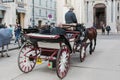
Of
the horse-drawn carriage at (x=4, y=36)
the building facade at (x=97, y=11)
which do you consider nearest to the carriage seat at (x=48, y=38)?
the horse-drawn carriage at (x=4, y=36)

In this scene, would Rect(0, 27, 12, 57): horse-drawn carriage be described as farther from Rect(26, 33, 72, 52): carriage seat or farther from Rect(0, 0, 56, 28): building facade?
Rect(0, 0, 56, 28): building facade

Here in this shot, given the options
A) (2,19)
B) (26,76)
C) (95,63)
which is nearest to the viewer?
(26,76)

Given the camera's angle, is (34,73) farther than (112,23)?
No

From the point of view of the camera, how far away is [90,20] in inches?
2089

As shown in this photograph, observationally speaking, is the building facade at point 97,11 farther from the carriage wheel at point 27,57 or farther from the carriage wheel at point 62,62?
the carriage wheel at point 62,62

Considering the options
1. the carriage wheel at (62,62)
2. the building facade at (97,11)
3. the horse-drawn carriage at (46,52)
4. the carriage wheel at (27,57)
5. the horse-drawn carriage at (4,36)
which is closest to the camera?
the carriage wheel at (62,62)

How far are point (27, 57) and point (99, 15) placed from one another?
46252 mm

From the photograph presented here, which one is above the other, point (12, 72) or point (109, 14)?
point (109, 14)

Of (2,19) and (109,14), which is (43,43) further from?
(109,14)

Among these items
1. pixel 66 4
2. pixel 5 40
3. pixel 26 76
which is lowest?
pixel 26 76

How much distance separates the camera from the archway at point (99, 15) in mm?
52969

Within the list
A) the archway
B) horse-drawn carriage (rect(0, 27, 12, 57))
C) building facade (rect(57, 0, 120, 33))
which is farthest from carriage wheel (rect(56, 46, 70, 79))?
the archway

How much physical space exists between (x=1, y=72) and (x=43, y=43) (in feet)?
5.32

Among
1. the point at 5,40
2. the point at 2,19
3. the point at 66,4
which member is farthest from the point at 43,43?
the point at 66,4
